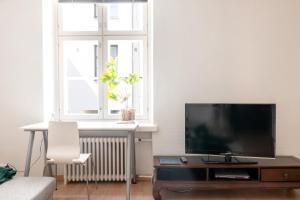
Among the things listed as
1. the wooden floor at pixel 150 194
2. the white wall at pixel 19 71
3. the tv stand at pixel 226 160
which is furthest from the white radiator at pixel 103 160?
the tv stand at pixel 226 160

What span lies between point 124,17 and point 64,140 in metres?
1.83

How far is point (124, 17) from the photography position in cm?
349

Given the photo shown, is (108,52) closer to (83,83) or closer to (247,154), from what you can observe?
(83,83)

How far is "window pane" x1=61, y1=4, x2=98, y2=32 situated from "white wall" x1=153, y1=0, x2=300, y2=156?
92cm

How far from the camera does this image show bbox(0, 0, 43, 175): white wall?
126 inches

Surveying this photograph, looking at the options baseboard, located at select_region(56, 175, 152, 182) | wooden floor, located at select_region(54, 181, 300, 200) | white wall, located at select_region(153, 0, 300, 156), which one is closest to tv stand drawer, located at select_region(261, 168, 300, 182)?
wooden floor, located at select_region(54, 181, 300, 200)

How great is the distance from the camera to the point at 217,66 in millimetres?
3094

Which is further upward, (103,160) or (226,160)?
(226,160)

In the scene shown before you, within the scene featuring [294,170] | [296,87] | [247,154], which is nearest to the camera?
[294,170]

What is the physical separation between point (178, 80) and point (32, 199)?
195 centimetres

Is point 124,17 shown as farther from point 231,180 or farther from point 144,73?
point 231,180

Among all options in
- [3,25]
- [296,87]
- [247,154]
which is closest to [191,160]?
[247,154]

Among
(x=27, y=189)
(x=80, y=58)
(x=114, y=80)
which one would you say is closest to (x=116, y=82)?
(x=114, y=80)

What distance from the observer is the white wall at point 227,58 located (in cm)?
306
